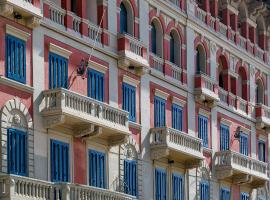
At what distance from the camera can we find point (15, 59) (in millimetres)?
42969

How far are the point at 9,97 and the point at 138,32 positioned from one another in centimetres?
1224

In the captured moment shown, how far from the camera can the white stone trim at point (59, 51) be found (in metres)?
45.2

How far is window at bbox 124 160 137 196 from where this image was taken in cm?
4991

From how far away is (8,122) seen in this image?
42.1m

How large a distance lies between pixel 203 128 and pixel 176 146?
6.23 metres

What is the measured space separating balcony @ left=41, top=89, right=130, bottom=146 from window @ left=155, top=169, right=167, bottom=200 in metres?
5.23

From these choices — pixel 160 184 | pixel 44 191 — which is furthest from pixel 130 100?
pixel 44 191

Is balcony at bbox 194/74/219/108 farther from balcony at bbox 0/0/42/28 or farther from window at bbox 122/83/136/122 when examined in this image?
balcony at bbox 0/0/42/28

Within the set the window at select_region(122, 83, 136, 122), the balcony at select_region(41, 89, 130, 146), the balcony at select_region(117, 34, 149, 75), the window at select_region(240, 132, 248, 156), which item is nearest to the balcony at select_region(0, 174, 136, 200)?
the balcony at select_region(41, 89, 130, 146)

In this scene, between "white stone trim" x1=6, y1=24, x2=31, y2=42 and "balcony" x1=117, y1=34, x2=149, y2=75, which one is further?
"balcony" x1=117, y1=34, x2=149, y2=75

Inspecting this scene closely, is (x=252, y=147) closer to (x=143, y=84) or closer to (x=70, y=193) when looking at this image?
(x=143, y=84)

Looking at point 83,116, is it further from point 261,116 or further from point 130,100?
point 261,116

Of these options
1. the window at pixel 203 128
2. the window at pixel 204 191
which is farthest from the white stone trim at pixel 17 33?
the window at pixel 204 191

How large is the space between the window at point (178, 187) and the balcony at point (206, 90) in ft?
17.4
